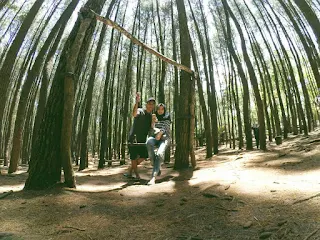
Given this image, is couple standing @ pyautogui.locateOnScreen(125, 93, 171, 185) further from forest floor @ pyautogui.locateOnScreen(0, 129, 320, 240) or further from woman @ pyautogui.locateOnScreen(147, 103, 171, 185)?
forest floor @ pyautogui.locateOnScreen(0, 129, 320, 240)

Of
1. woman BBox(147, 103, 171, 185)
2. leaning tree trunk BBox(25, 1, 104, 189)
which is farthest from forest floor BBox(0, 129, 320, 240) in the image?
woman BBox(147, 103, 171, 185)

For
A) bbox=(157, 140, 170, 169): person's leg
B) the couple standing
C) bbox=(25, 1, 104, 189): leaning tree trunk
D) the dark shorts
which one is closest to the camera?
bbox=(25, 1, 104, 189): leaning tree trunk

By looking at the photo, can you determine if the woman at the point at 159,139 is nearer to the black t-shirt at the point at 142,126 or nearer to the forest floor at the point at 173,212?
the black t-shirt at the point at 142,126

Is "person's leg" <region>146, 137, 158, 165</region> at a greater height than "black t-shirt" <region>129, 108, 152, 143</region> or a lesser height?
lesser

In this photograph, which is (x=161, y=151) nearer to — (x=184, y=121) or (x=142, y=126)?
(x=142, y=126)

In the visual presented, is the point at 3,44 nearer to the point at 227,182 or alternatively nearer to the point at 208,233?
the point at 227,182

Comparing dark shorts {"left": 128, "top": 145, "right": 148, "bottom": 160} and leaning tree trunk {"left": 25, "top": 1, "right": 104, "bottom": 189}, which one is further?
dark shorts {"left": 128, "top": 145, "right": 148, "bottom": 160}

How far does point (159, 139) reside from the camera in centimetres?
473

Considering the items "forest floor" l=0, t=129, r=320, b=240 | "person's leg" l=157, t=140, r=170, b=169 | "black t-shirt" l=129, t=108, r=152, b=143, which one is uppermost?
"black t-shirt" l=129, t=108, r=152, b=143

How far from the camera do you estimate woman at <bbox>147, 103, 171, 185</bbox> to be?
14.9 ft

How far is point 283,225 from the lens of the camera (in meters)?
2.08

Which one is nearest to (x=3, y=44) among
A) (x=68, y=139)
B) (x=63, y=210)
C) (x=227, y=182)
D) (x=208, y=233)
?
(x=68, y=139)

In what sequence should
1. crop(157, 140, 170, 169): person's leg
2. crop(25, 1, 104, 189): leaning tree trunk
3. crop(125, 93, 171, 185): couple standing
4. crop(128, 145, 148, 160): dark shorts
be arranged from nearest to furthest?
crop(25, 1, 104, 189): leaning tree trunk → crop(157, 140, 170, 169): person's leg → crop(125, 93, 171, 185): couple standing → crop(128, 145, 148, 160): dark shorts

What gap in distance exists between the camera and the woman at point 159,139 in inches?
179
